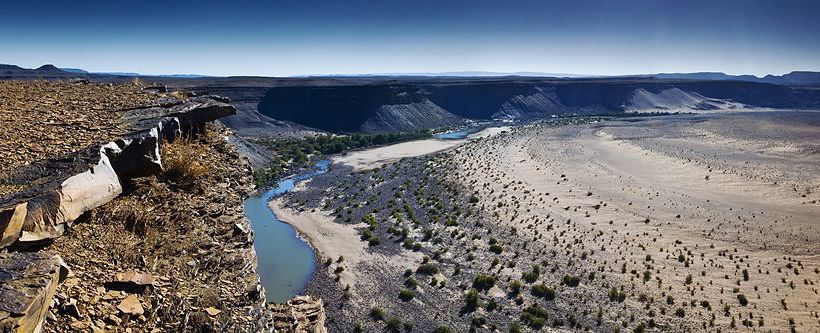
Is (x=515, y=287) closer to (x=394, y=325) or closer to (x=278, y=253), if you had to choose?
(x=394, y=325)

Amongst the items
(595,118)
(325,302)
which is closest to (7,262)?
(325,302)

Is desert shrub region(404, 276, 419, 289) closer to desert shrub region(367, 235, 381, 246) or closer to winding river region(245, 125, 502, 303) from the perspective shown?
winding river region(245, 125, 502, 303)

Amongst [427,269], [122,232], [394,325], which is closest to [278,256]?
[427,269]

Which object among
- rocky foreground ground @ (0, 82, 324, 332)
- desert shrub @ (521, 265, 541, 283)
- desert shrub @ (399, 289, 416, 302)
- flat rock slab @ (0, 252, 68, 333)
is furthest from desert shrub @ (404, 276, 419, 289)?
flat rock slab @ (0, 252, 68, 333)

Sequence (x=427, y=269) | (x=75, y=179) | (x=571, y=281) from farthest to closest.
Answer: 1. (x=427, y=269)
2. (x=571, y=281)
3. (x=75, y=179)

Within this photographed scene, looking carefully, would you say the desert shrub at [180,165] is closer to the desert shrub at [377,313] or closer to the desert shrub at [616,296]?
the desert shrub at [377,313]

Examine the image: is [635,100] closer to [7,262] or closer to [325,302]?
[325,302]
